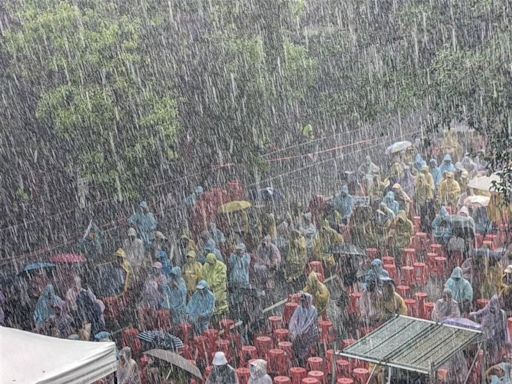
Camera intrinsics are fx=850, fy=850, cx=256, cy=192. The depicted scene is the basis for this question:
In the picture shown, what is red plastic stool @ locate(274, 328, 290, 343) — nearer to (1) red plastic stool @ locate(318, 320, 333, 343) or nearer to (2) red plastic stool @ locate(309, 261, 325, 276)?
(1) red plastic stool @ locate(318, 320, 333, 343)

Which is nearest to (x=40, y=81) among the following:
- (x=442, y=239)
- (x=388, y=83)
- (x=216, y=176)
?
(x=216, y=176)

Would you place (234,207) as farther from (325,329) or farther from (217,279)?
(325,329)

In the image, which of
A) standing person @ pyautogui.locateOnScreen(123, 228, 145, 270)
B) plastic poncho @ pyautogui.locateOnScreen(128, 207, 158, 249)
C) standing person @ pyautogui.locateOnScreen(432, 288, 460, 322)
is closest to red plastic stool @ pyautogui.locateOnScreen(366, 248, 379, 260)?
standing person @ pyautogui.locateOnScreen(432, 288, 460, 322)

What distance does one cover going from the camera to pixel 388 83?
15.7 meters

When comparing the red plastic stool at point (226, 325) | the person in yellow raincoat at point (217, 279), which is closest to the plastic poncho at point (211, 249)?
the person in yellow raincoat at point (217, 279)

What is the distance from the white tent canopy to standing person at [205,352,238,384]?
4.07 feet

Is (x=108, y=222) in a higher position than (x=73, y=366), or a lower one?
lower

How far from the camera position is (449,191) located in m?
13.0

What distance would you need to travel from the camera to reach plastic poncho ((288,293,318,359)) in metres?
8.28

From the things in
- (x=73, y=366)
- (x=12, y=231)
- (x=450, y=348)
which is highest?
(x=73, y=366)

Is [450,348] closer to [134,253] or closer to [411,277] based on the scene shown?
[411,277]

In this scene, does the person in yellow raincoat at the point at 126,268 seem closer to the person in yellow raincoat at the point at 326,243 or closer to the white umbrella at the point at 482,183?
the person in yellow raincoat at the point at 326,243

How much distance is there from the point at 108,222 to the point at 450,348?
38.4ft

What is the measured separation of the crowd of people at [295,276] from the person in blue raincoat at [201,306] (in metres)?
0.01
